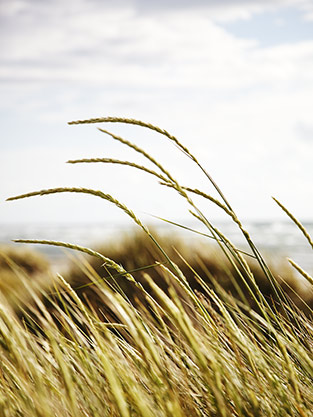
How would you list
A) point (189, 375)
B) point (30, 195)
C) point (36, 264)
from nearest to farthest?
point (30, 195) → point (189, 375) → point (36, 264)

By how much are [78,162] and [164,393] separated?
0.58 metres

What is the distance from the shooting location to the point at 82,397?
118 cm

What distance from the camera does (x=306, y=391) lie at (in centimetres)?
118

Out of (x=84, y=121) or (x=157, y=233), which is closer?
(x=84, y=121)

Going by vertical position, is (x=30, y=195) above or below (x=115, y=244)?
above

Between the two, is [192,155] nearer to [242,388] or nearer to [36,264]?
[242,388]

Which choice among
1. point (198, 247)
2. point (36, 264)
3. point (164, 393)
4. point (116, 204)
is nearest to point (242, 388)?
point (164, 393)

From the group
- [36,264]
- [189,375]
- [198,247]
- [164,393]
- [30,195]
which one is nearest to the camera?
[164,393]

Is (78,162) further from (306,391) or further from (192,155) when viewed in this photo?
(306,391)

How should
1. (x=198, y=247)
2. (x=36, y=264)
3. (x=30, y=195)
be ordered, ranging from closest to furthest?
1. (x=30, y=195)
2. (x=198, y=247)
3. (x=36, y=264)

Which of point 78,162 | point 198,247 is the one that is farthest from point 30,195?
point 198,247

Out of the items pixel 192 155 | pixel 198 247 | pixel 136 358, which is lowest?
pixel 198 247

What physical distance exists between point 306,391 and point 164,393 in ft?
1.23

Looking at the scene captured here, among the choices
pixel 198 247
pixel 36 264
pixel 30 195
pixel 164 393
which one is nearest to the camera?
pixel 164 393
